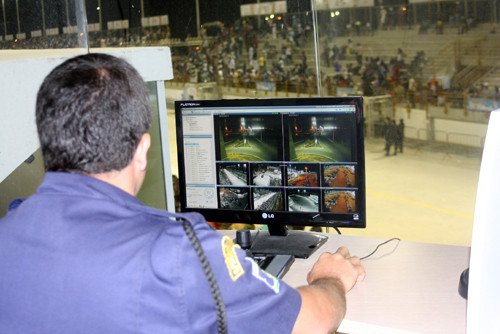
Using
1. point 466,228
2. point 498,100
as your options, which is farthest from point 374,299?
point 498,100

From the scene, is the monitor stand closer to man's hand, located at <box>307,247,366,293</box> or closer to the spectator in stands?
man's hand, located at <box>307,247,366,293</box>

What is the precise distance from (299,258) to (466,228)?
5.16 m

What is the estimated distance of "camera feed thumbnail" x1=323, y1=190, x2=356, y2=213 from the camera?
5.71 feet

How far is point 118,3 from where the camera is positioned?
446 centimetres

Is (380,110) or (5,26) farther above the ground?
A: (5,26)

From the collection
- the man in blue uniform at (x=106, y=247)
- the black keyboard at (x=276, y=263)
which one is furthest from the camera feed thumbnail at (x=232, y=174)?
the man in blue uniform at (x=106, y=247)

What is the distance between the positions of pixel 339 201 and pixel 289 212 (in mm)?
158

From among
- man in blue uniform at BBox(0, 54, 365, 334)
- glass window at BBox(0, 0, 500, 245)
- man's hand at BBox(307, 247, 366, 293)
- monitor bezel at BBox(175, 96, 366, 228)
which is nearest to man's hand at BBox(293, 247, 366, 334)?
man's hand at BBox(307, 247, 366, 293)

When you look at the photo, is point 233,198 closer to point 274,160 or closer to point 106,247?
point 274,160

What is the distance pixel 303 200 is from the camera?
5.88 feet

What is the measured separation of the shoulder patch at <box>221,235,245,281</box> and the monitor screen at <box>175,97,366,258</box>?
2.89ft

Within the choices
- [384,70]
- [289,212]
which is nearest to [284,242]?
[289,212]

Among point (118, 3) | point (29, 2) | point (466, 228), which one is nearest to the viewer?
point (29, 2)

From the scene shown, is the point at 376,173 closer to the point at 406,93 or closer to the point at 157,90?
the point at 406,93
